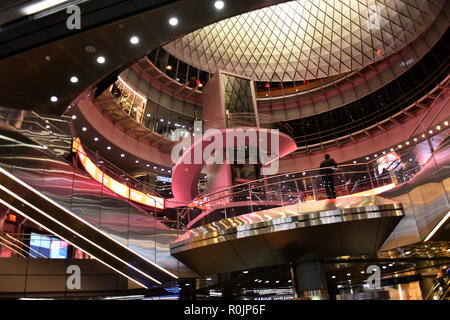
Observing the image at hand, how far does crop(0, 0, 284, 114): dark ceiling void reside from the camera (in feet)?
32.1

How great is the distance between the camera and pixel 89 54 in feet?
36.4

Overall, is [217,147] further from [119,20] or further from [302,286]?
[119,20]

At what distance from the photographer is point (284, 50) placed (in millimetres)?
29578

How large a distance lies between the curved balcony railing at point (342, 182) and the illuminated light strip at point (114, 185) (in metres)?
2.00

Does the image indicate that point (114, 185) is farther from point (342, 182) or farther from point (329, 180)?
point (342, 182)

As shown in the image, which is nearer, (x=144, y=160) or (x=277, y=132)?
(x=277, y=132)

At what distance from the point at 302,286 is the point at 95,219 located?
731cm

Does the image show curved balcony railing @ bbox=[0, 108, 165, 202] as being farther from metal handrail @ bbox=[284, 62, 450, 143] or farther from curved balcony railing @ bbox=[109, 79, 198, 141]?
metal handrail @ bbox=[284, 62, 450, 143]

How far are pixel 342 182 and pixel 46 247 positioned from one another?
1191cm

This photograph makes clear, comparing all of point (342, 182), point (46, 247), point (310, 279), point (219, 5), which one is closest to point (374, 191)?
point (342, 182)

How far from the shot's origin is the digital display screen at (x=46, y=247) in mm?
14102

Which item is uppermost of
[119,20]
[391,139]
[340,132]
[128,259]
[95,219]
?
[340,132]

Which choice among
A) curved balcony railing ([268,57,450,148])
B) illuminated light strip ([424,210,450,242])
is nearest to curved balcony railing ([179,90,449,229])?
illuminated light strip ([424,210,450,242])
